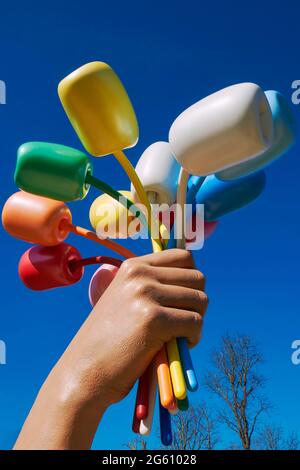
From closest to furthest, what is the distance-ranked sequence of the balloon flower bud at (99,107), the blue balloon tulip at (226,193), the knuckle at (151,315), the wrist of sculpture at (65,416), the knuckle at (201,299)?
the wrist of sculpture at (65,416)
the knuckle at (151,315)
the knuckle at (201,299)
the balloon flower bud at (99,107)
the blue balloon tulip at (226,193)

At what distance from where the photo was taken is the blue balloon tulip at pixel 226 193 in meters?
2.15

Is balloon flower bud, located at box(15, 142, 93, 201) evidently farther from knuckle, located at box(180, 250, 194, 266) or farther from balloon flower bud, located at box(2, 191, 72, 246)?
knuckle, located at box(180, 250, 194, 266)

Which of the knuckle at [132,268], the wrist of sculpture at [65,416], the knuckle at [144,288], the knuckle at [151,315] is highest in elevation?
A: the knuckle at [132,268]

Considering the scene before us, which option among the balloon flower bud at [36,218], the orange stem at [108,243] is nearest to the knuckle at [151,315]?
the orange stem at [108,243]

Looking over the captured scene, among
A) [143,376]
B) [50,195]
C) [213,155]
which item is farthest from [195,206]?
[143,376]

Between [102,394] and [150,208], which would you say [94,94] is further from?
[102,394]

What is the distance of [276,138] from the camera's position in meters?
2.01

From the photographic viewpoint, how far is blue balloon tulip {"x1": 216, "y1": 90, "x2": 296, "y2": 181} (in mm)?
1983

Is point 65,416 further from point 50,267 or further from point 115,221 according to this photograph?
point 115,221

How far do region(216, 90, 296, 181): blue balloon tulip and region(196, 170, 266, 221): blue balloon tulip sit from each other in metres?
0.08

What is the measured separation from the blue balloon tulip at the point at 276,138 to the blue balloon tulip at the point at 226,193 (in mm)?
82

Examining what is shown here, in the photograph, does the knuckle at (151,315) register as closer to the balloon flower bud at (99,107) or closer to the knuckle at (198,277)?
the knuckle at (198,277)

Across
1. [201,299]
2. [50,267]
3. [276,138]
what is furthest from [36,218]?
[276,138]

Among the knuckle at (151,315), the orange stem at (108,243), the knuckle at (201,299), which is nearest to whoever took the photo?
the knuckle at (151,315)
